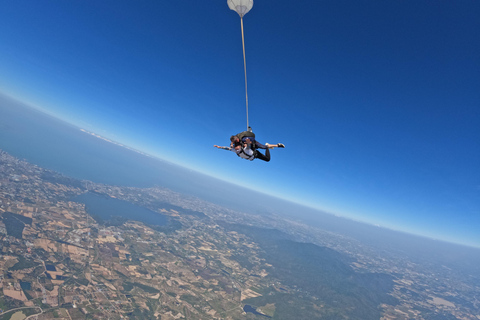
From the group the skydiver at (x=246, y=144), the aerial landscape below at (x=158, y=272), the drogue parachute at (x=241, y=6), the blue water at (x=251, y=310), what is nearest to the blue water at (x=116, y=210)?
the aerial landscape below at (x=158, y=272)

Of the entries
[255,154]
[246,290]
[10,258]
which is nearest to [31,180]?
[10,258]

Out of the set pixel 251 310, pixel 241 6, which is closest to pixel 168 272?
pixel 251 310

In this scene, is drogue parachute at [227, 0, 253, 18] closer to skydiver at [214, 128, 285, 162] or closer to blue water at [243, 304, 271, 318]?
skydiver at [214, 128, 285, 162]

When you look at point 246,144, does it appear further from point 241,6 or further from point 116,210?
point 116,210

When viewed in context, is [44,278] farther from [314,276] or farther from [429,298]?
[429,298]

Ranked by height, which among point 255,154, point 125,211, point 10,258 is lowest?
point 125,211

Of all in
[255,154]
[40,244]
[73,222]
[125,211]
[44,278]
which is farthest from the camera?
[125,211]
